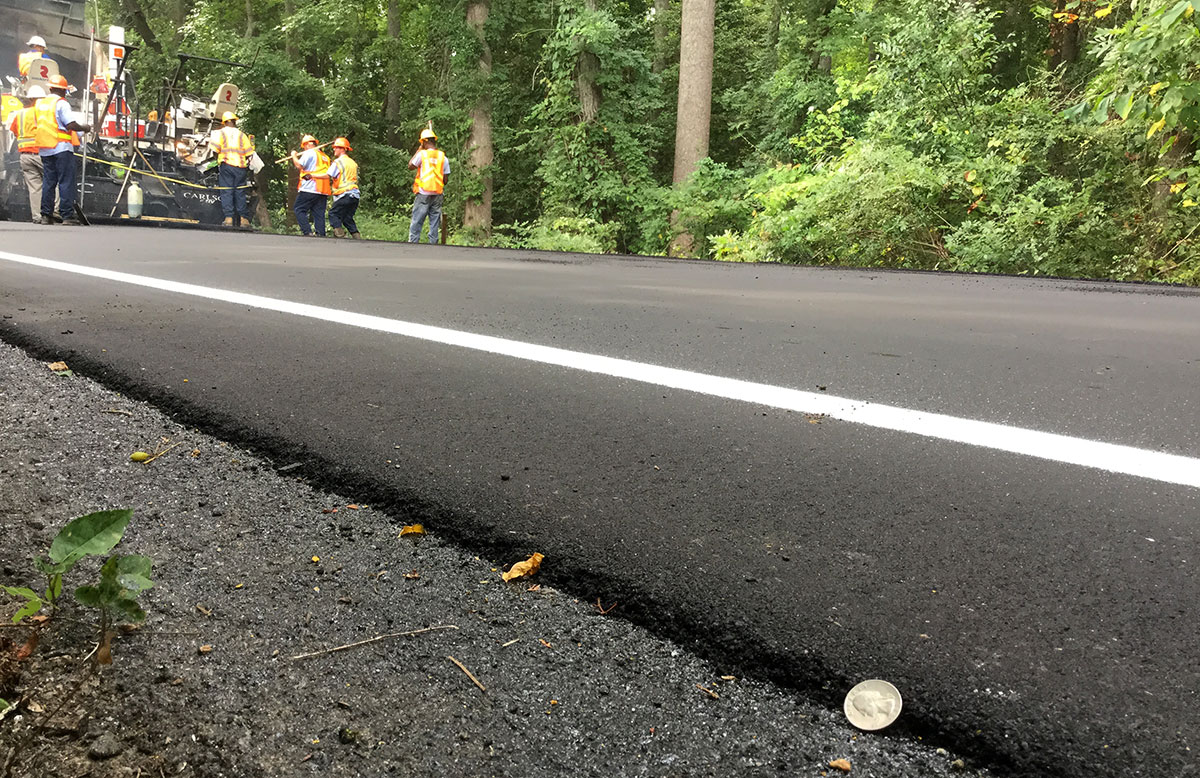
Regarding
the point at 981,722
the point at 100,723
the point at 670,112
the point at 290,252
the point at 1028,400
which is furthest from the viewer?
the point at 670,112

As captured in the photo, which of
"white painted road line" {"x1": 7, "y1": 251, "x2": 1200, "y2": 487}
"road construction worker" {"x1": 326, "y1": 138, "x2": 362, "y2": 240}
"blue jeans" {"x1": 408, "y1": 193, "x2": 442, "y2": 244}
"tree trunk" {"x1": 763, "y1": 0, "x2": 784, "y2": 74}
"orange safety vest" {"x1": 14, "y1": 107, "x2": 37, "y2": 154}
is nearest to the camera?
"white painted road line" {"x1": 7, "y1": 251, "x2": 1200, "y2": 487}

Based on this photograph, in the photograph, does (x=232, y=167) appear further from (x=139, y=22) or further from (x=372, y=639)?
(x=372, y=639)

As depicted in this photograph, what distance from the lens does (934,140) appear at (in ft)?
41.3

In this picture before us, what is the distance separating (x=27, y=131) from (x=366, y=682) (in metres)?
17.5

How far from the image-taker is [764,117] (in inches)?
882

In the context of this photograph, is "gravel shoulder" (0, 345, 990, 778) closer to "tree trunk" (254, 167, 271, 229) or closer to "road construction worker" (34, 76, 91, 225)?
"road construction worker" (34, 76, 91, 225)

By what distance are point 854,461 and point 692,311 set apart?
3.26 m

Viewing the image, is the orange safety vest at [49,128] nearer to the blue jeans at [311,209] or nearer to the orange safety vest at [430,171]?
the blue jeans at [311,209]

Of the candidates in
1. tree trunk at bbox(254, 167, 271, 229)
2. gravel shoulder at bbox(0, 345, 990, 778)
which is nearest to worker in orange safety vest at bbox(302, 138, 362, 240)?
tree trunk at bbox(254, 167, 271, 229)

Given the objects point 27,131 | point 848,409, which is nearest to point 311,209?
point 27,131

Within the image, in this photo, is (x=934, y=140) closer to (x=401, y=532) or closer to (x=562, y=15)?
(x=562, y=15)

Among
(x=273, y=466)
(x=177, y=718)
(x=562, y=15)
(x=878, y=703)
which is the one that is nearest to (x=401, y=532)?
(x=273, y=466)

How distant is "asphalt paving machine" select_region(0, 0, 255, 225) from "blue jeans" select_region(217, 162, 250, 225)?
22cm

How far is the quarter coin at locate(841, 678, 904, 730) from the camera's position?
48.1 inches
